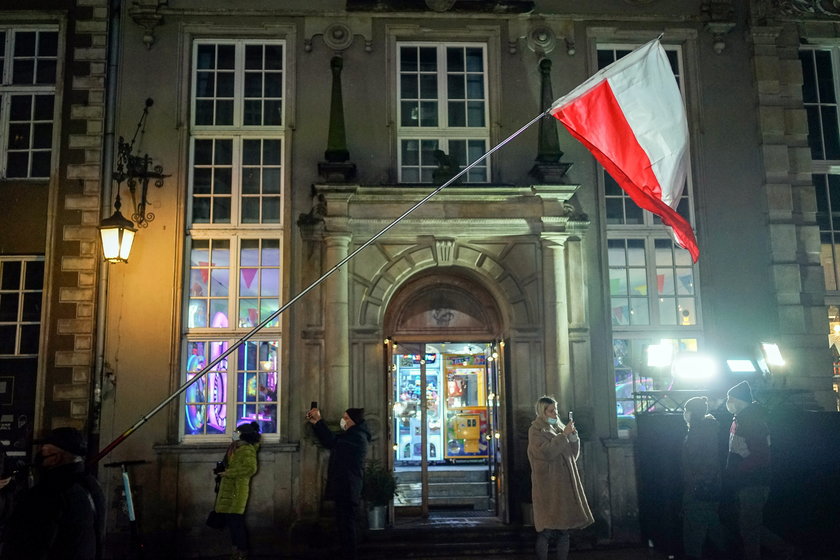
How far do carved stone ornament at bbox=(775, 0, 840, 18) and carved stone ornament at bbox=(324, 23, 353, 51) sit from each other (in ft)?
22.0

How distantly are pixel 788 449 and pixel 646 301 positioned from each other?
280cm

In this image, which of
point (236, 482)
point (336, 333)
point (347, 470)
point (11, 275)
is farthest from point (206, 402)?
point (11, 275)

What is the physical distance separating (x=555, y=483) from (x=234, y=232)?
5.63 meters

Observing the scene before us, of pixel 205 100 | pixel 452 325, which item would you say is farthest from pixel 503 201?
pixel 205 100

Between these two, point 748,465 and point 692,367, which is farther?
point 692,367

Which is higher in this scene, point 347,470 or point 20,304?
point 20,304

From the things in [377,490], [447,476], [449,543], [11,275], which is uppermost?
A: [11,275]

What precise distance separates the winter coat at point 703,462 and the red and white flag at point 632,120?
6.36ft

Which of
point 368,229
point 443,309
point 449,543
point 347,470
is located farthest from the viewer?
point 443,309

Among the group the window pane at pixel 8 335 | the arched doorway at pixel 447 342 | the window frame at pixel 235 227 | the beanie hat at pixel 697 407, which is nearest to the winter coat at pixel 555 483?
the beanie hat at pixel 697 407

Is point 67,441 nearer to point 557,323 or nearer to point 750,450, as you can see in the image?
point 750,450

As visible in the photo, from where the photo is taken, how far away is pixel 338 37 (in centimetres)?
1071

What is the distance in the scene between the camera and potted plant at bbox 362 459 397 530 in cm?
927

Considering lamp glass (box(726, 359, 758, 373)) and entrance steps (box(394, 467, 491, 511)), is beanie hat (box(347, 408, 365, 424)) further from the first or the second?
lamp glass (box(726, 359, 758, 373))
